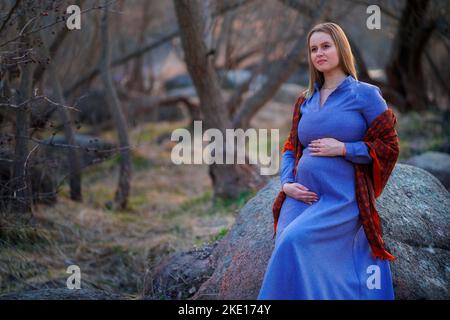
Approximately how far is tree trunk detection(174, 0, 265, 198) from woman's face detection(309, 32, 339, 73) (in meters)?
3.20

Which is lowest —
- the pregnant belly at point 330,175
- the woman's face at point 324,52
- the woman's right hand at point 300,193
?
the woman's right hand at point 300,193

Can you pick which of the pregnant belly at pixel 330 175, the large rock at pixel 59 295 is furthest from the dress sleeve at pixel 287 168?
the large rock at pixel 59 295

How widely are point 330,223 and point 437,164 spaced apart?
3.71m

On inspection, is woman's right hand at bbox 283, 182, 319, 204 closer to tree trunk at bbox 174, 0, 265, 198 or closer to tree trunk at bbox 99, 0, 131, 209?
tree trunk at bbox 174, 0, 265, 198

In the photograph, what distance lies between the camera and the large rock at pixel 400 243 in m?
3.83

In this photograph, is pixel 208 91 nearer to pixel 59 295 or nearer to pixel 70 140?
pixel 70 140

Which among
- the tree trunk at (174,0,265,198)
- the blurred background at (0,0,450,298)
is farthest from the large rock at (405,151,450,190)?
the tree trunk at (174,0,265,198)

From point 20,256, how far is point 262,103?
14.5 feet

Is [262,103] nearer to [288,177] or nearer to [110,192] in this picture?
[110,192]

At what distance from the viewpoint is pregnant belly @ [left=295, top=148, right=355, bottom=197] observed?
3561 mm

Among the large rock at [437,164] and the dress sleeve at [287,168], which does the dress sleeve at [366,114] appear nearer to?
the dress sleeve at [287,168]
